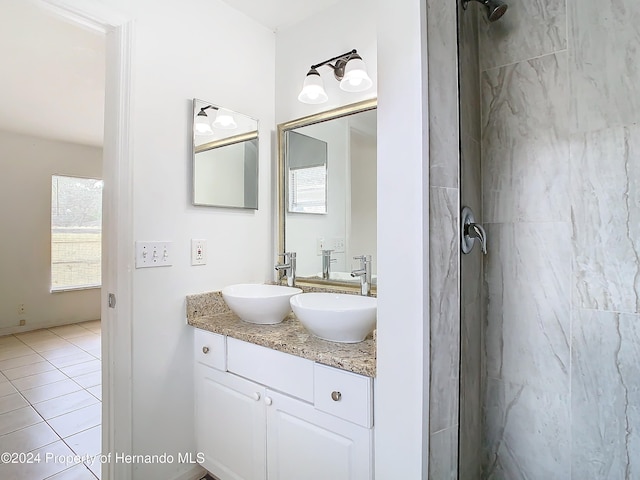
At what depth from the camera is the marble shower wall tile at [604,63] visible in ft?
3.77

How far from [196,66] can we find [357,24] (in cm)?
85

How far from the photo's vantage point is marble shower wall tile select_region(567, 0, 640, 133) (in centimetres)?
115

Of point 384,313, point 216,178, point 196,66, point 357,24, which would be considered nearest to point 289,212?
point 216,178

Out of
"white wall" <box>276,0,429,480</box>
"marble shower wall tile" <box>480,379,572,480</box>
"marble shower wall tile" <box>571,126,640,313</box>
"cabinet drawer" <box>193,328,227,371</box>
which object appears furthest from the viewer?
"cabinet drawer" <box>193,328,227,371</box>

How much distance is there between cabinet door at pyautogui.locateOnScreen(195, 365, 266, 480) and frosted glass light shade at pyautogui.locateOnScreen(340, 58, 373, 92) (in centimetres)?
147

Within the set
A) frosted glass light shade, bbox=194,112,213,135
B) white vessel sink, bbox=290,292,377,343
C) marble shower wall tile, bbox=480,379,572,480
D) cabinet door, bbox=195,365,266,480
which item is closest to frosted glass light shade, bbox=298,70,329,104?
frosted glass light shade, bbox=194,112,213,135

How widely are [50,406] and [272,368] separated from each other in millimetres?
2174

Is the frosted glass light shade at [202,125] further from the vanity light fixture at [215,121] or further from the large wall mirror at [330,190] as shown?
the large wall mirror at [330,190]

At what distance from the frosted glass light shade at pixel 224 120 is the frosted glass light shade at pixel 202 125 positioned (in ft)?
0.17

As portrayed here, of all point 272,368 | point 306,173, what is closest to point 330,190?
point 306,173

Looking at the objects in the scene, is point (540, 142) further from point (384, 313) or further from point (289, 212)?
point (289, 212)

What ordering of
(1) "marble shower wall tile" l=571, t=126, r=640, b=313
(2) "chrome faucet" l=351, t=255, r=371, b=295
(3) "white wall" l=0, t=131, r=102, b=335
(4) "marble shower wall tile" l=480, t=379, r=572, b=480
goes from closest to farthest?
1. (1) "marble shower wall tile" l=571, t=126, r=640, b=313
2. (4) "marble shower wall tile" l=480, t=379, r=572, b=480
3. (2) "chrome faucet" l=351, t=255, r=371, b=295
4. (3) "white wall" l=0, t=131, r=102, b=335

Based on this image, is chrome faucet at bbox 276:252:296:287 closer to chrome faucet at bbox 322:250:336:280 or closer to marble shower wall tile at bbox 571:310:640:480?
chrome faucet at bbox 322:250:336:280

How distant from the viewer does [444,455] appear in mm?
966
